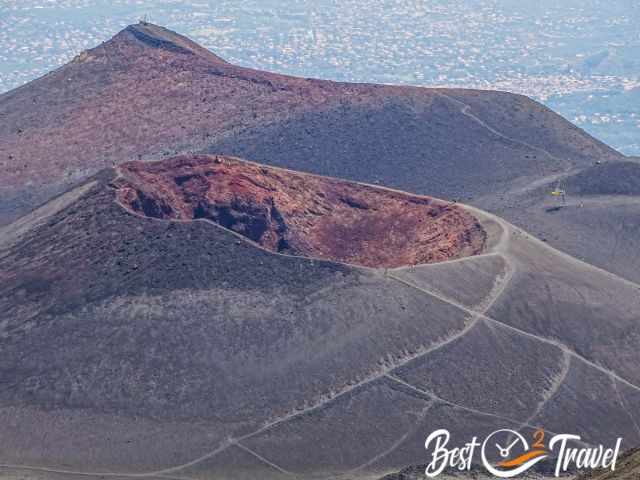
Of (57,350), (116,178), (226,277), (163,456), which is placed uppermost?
(116,178)

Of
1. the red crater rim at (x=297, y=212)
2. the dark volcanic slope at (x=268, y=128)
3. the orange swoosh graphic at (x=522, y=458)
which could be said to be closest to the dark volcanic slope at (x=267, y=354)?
the orange swoosh graphic at (x=522, y=458)

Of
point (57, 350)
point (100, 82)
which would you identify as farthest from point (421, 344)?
point (100, 82)

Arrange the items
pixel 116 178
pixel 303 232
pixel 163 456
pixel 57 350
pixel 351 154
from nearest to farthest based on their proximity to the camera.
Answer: pixel 163 456 < pixel 57 350 < pixel 116 178 < pixel 303 232 < pixel 351 154

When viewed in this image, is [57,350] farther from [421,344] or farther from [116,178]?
[421,344]

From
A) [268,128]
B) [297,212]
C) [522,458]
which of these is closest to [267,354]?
[522,458]

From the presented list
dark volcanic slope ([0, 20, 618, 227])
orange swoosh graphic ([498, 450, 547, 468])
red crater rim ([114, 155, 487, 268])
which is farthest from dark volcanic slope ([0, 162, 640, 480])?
dark volcanic slope ([0, 20, 618, 227])
